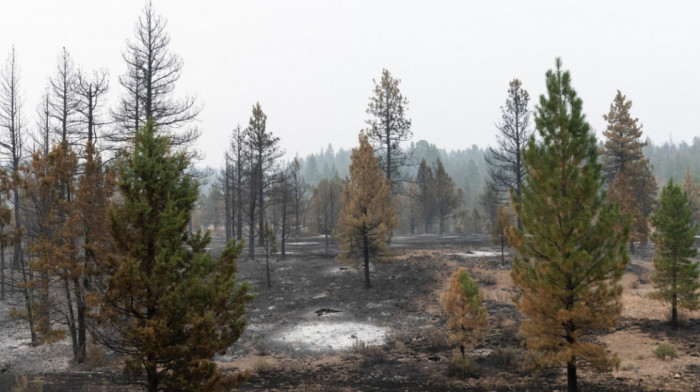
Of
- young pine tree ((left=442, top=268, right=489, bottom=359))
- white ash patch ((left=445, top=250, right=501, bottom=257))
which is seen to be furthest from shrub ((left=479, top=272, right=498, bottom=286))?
young pine tree ((left=442, top=268, right=489, bottom=359))

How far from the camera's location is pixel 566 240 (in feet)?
32.2

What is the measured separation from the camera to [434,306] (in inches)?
835

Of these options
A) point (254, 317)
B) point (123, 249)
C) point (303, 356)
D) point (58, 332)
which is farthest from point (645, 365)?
point (58, 332)

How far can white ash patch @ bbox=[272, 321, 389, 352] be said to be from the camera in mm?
17094

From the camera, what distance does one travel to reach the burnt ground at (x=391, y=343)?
12398mm

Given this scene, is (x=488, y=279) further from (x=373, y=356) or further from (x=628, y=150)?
(x=628, y=150)

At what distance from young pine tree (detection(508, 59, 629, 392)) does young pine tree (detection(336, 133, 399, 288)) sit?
13153 millimetres

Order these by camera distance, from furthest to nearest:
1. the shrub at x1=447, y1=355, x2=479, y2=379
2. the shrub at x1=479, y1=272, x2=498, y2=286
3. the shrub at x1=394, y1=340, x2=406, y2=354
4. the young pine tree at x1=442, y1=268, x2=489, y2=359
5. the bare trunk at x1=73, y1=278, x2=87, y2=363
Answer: the shrub at x1=479, y1=272, x2=498, y2=286 < the shrub at x1=394, y1=340, x2=406, y2=354 < the bare trunk at x1=73, y1=278, x2=87, y2=363 < the young pine tree at x1=442, y1=268, x2=489, y2=359 < the shrub at x1=447, y1=355, x2=479, y2=379

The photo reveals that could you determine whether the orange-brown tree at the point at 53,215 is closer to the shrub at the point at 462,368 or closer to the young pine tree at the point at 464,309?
the shrub at the point at 462,368

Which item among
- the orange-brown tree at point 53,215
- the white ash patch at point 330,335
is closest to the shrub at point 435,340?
the white ash patch at point 330,335

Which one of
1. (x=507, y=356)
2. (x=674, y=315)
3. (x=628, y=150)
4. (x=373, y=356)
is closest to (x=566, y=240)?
(x=507, y=356)

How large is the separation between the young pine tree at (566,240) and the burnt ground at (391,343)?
8.87 feet

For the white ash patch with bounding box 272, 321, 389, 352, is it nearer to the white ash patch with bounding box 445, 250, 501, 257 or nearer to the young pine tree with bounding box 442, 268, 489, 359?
the young pine tree with bounding box 442, 268, 489, 359

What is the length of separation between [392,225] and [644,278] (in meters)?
15.0
